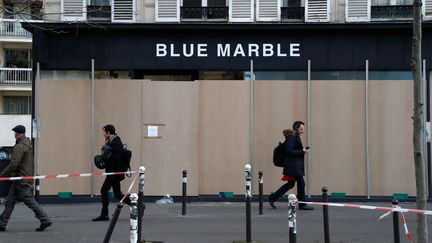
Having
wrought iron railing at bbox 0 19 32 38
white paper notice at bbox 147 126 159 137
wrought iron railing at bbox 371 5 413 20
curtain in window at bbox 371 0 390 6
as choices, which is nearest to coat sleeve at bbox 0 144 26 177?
white paper notice at bbox 147 126 159 137

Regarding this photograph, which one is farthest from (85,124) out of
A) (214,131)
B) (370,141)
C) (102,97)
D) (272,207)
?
(370,141)

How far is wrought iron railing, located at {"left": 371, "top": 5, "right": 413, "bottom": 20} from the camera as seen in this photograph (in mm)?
17906

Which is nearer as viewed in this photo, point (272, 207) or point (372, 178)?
point (272, 207)

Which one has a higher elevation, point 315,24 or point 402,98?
point 315,24

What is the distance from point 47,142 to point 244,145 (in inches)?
206

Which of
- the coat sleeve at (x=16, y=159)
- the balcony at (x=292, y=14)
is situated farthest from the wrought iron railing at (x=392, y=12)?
the coat sleeve at (x=16, y=159)

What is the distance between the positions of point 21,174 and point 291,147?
5.86 m

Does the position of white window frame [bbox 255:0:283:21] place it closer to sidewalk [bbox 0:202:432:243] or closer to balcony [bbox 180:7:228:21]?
balcony [bbox 180:7:228:21]

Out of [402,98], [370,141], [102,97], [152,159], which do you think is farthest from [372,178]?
[102,97]

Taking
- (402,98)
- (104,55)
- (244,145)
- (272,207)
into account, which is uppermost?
(104,55)

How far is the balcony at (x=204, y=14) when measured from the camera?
1828cm

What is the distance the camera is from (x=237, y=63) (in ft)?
59.1

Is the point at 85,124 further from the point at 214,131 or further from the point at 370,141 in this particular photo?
the point at 370,141

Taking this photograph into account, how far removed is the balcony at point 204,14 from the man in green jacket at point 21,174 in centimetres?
738
